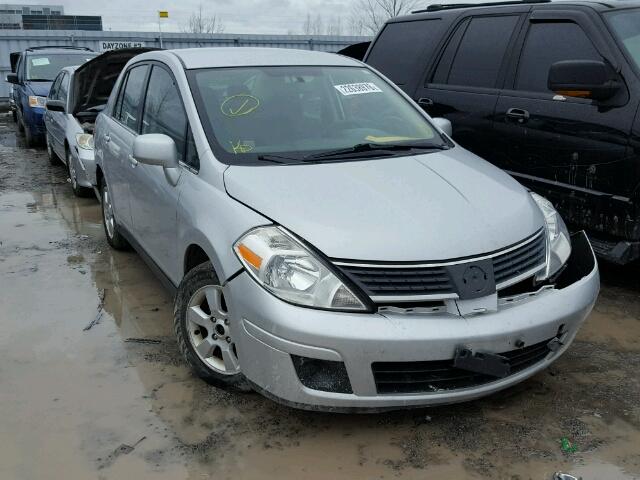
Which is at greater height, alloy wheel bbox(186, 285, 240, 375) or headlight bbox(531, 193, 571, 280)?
headlight bbox(531, 193, 571, 280)

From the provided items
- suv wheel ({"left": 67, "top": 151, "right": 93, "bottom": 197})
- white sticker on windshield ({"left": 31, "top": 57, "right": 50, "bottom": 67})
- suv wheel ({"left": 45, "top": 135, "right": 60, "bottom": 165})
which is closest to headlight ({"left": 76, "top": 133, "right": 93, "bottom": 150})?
suv wheel ({"left": 67, "top": 151, "right": 93, "bottom": 197})

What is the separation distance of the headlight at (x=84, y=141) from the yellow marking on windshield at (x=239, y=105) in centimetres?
383

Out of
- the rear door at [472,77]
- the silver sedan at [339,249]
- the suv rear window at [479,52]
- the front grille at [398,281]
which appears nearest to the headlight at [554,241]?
the silver sedan at [339,249]

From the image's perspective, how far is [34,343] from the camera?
3.75 meters

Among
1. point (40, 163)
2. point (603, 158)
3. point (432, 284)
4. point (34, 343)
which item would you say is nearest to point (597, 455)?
point (432, 284)

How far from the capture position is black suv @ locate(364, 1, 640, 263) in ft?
13.2

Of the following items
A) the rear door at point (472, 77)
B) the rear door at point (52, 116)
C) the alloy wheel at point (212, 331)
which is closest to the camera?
the alloy wheel at point (212, 331)

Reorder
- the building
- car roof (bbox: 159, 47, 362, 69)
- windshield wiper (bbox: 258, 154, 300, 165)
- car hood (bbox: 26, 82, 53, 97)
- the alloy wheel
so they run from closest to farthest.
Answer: the alloy wheel → windshield wiper (bbox: 258, 154, 300, 165) → car roof (bbox: 159, 47, 362, 69) → car hood (bbox: 26, 82, 53, 97) → the building

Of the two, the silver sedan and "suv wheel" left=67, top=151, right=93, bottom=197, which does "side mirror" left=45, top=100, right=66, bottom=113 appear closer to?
"suv wheel" left=67, top=151, right=93, bottom=197

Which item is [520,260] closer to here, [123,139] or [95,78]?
[123,139]

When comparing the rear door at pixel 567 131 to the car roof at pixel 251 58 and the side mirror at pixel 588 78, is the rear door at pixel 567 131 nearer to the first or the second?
the side mirror at pixel 588 78

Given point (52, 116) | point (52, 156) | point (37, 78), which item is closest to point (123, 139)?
point (52, 116)

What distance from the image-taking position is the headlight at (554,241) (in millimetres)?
A: 2981

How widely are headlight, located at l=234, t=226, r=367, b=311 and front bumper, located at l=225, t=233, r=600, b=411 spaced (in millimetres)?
42
